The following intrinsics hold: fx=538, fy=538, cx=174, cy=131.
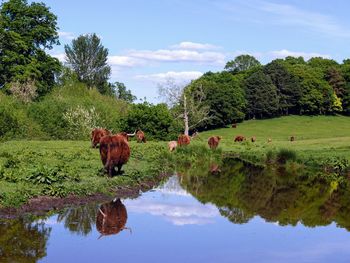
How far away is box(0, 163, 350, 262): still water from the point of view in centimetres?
1187

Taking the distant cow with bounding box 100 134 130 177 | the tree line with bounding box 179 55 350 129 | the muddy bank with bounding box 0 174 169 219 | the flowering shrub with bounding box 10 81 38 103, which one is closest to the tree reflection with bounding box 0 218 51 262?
the muddy bank with bounding box 0 174 169 219

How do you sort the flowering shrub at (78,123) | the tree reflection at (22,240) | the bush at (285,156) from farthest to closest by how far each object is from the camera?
1. the flowering shrub at (78,123)
2. the bush at (285,156)
3. the tree reflection at (22,240)

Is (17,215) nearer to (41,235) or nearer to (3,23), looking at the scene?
(41,235)

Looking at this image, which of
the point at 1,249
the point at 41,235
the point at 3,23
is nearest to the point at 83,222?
the point at 41,235

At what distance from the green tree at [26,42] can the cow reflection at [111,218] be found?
1660 inches

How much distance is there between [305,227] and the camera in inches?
634

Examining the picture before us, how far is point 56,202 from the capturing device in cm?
1587

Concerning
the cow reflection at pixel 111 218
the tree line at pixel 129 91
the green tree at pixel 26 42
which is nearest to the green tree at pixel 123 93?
the tree line at pixel 129 91

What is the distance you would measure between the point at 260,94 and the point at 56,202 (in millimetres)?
74223

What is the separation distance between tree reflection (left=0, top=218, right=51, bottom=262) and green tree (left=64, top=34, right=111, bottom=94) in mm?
78749

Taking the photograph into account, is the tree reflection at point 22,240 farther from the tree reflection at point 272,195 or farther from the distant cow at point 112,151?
the distant cow at point 112,151

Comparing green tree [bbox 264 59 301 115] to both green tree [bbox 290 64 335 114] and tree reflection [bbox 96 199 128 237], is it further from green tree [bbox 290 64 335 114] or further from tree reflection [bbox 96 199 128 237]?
tree reflection [bbox 96 199 128 237]

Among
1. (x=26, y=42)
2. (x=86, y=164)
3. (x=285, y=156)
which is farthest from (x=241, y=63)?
(x=86, y=164)

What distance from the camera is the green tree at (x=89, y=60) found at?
3565 inches
